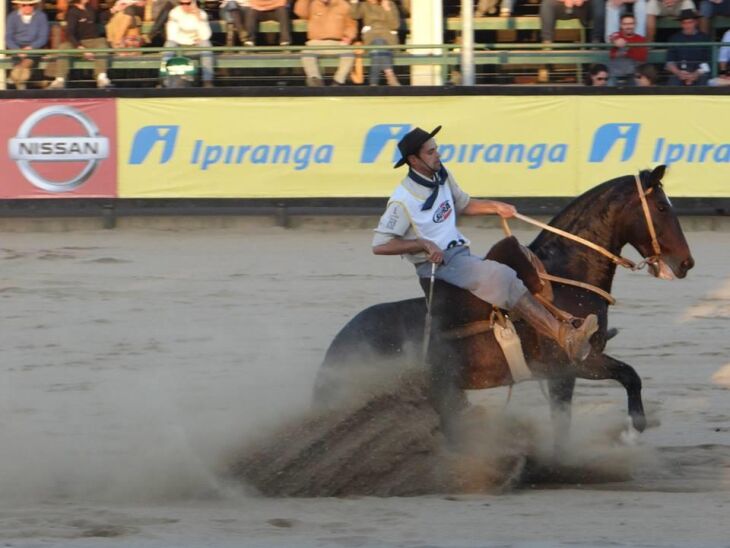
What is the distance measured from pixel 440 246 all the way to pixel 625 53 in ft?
31.4

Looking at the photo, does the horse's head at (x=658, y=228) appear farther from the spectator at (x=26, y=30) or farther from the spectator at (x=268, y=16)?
the spectator at (x=26, y=30)

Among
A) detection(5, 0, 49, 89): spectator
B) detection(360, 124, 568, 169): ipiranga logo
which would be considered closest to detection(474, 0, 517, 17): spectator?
detection(360, 124, 568, 169): ipiranga logo

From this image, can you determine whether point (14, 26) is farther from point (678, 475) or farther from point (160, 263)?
point (678, 475)

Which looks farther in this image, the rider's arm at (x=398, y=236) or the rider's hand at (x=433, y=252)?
the rider's arm at (x=398, y=236)

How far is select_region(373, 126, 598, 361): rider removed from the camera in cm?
771

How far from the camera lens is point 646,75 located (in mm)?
16516

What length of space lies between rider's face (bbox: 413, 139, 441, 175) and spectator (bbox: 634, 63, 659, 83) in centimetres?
920

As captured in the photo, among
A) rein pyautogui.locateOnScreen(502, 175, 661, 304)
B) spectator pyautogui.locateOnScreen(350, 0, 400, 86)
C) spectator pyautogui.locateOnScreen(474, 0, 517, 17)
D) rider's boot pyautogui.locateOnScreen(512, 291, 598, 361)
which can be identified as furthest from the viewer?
spectator pyautogui.locateOnScreen(474, 0, 517, 17)

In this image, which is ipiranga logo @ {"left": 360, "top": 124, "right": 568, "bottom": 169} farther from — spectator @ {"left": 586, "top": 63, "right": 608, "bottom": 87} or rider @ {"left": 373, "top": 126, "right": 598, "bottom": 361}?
rider @ {"left": 373, "top": 126, "right": 598, "bottom": 361}

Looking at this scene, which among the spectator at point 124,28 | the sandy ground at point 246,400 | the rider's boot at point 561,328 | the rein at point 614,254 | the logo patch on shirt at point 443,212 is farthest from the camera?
the spectator at point 124,28

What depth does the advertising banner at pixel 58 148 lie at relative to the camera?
53.9ft

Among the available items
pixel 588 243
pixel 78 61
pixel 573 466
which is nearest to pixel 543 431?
pixel 573 466

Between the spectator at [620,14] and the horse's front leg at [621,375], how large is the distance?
1020 cm

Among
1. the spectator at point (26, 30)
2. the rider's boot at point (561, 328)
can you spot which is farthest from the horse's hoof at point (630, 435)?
the spectator at point (26, 30)
